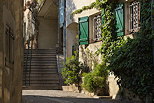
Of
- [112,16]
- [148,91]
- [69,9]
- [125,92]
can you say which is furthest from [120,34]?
[69,9]

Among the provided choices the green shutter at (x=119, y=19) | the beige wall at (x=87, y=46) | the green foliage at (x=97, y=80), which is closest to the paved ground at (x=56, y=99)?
the green foliage at (x=97, y=80)

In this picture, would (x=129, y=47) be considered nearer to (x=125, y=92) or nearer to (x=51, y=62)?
(x=125, y=92)

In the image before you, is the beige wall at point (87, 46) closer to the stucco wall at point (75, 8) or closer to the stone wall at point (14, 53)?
the stucco wall at point (75, 8)

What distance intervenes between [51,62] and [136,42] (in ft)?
29.7

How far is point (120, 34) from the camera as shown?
11461mm

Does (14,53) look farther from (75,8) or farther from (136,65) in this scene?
(75,8)

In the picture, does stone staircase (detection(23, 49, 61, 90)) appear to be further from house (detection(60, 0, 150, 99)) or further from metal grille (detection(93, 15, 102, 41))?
metal grille (detection(93, 15, 102, 41))

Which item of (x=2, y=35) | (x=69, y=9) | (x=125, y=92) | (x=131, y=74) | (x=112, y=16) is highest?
(x=69, y=9)

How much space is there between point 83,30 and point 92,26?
1.73ft

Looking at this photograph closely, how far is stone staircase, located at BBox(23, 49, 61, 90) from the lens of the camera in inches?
587

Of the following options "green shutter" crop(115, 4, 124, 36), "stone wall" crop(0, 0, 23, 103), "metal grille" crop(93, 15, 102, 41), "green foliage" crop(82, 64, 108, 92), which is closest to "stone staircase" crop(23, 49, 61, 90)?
"metal grille" crop(93, 15, 102, 41)

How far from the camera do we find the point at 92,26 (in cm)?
1400

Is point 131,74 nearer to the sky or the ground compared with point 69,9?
nearer to the ground

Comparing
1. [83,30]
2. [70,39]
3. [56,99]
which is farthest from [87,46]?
[56,99]
